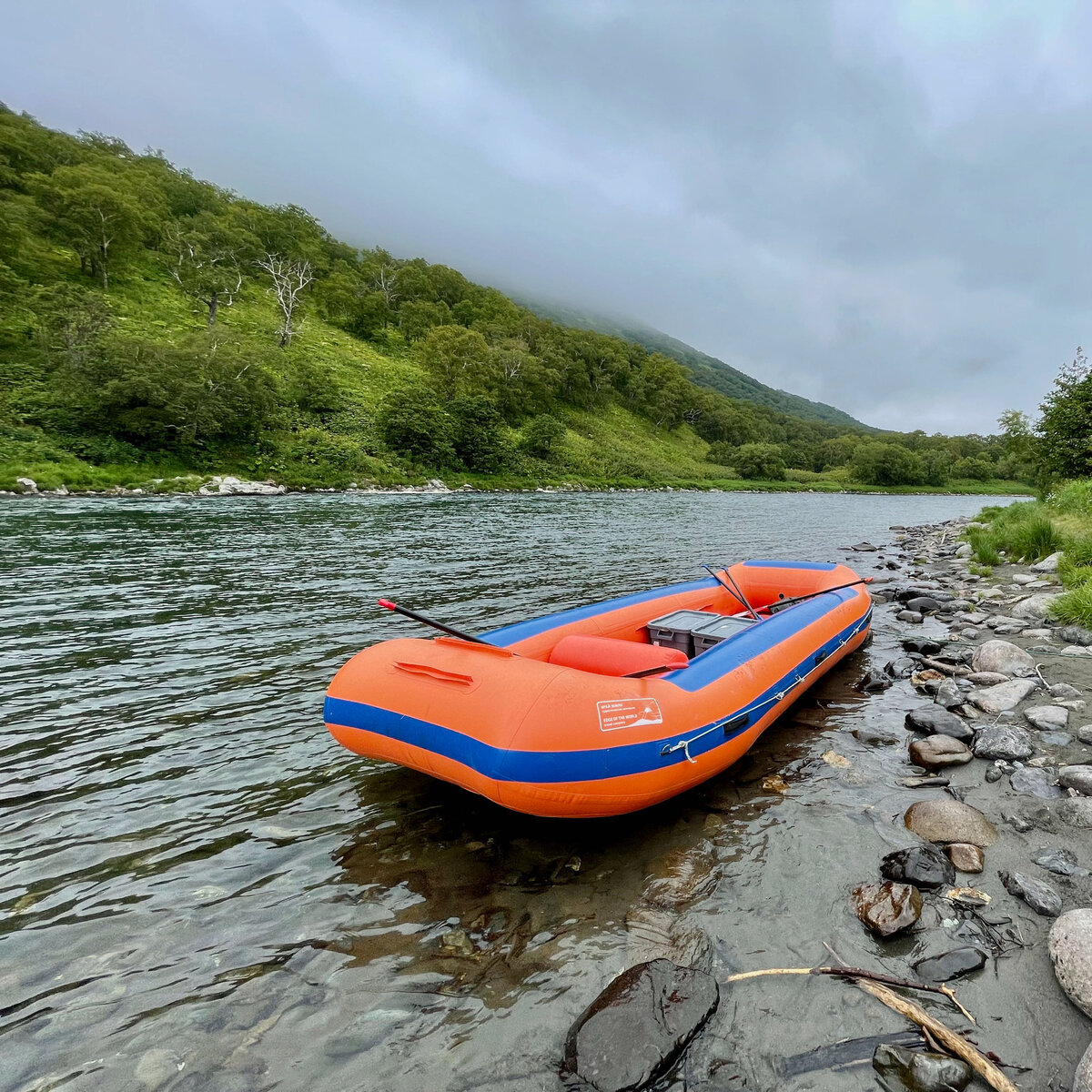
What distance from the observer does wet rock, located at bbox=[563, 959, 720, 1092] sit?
7.07 feet

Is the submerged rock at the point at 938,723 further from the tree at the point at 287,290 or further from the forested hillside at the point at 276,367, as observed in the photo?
the tree at the point at 287,290

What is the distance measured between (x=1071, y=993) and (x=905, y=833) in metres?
1.38

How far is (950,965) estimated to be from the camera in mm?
2602

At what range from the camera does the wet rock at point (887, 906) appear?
9.32 ft

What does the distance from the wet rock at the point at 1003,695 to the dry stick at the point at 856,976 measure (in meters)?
3.75

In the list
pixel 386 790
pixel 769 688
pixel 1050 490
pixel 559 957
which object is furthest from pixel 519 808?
pixel 1050 490

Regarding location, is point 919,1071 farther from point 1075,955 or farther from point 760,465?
point 760,465

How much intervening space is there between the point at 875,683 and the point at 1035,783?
7.91ft

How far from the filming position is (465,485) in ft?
121

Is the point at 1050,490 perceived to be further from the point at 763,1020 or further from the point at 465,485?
the point at 465,485

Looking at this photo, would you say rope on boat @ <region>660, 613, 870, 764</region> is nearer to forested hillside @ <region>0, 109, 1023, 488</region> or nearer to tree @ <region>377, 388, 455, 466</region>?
forested hillside @ <region>0, 109, 1023, 488</region>

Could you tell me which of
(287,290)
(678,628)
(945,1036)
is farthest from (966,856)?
(287,290)

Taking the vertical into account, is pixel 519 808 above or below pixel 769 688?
below

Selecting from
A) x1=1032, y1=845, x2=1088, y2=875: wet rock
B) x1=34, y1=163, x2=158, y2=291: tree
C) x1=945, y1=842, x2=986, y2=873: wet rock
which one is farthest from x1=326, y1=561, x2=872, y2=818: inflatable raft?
x1=34, y1=163, x2=158, y2=291: tree
